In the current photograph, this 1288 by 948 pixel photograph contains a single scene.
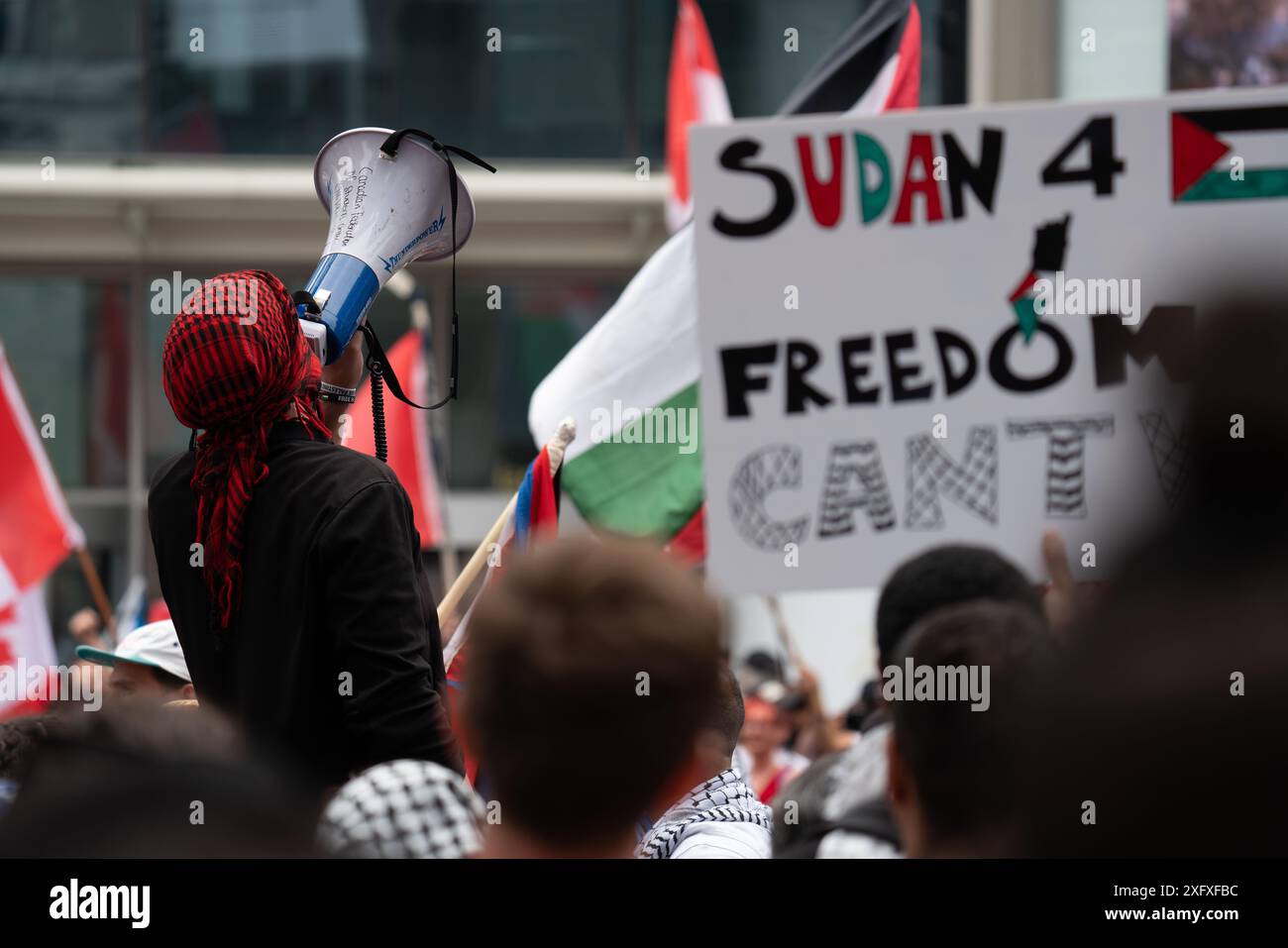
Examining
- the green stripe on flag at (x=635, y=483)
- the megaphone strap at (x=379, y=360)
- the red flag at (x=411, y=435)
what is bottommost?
the green stripe on flag at (x=635, y=483)

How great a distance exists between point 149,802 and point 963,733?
2.27 ft

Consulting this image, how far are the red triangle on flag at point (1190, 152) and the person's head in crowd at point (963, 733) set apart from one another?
187 centimetres

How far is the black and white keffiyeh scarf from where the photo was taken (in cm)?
232

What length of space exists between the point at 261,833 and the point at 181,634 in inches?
48.8

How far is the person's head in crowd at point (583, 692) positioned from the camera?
53.7 inches

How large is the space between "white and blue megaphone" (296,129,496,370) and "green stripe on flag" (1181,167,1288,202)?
4.78 ft

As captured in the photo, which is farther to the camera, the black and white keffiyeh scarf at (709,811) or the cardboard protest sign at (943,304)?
the cardboard protest sign at (943,304)

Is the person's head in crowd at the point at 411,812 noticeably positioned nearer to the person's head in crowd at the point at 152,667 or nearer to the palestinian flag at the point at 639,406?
A: the person's head in crowd at the point at 152,667

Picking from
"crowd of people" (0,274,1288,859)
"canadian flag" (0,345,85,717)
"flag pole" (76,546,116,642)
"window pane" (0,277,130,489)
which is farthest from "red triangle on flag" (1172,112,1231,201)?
"window pane" (0,277,130,489)

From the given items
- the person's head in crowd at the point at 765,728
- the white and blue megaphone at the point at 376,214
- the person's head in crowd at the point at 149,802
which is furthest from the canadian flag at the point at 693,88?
the person's head in crowd at the point at 149,802

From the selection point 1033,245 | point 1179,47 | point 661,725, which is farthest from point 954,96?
point 661,725

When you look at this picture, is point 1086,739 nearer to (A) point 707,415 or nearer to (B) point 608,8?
(A) point 707,415

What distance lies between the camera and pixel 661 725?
1390 mm

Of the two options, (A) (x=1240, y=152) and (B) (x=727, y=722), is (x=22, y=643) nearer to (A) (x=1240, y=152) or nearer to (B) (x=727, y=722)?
(B) (x=727, y=722)
